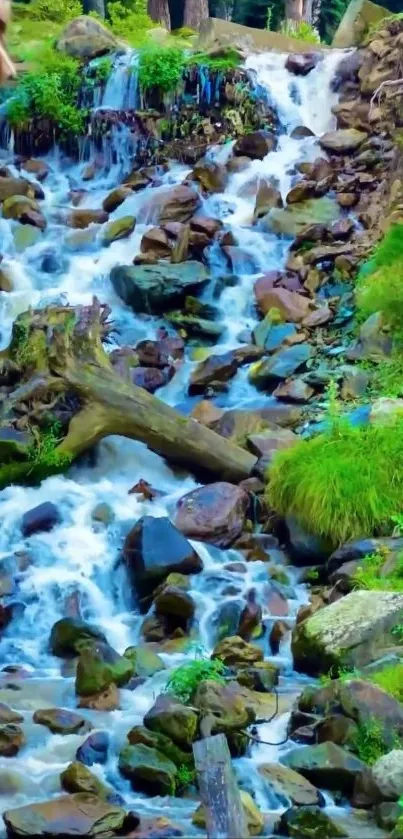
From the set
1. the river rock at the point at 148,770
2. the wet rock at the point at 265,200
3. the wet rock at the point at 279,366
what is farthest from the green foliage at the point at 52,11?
the river rock at the point at 148,770

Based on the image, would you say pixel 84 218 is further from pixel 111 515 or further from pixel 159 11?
pixel 159 11

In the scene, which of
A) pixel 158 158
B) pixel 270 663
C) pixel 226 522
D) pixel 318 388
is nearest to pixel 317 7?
pixel 158 158

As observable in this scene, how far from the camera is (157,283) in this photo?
11.6 metres

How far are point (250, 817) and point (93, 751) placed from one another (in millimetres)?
1046

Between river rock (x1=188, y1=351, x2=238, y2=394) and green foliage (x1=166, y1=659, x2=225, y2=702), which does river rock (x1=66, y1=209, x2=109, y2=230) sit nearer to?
river rock (x1=188, y1=351, x2=238, y2=394)

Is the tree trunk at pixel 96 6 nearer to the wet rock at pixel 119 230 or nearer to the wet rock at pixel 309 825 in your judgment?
the wet rock at pixel 119 230

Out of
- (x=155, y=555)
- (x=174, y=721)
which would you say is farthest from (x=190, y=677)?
(x=155, y=555)

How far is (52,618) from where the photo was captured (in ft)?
23.4

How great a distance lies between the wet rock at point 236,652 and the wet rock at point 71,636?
77cm

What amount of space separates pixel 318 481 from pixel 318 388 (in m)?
2.44

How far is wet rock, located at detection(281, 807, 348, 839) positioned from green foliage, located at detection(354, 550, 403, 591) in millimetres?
1951

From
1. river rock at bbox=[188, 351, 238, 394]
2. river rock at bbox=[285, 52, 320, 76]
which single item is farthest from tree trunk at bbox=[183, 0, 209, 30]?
river rock at bbox=[188, 351, 238, 394]

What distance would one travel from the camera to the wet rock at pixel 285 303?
11273 millimetres

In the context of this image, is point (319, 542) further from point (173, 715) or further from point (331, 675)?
point (173, 715)
